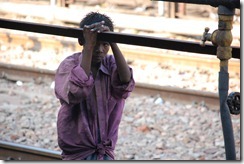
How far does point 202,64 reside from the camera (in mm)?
8547

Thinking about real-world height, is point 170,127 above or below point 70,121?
below

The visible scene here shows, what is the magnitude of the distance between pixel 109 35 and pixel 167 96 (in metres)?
5.00

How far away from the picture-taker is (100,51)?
3123 mm

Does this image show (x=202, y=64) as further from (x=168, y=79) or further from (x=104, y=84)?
(x=104, y=84)

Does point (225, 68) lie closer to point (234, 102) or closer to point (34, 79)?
point (234, 102)

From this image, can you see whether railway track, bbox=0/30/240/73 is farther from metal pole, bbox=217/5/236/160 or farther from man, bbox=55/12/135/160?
metal pole, bbox=217/5/236/160

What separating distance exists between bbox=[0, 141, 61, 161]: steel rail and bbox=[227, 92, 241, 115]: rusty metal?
132 inches

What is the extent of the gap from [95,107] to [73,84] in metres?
0.25

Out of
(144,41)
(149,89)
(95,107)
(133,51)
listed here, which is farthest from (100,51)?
(133,51)

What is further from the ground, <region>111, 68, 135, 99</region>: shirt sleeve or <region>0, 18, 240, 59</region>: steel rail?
<region>0, 18, 240, 59</region>: steel rail

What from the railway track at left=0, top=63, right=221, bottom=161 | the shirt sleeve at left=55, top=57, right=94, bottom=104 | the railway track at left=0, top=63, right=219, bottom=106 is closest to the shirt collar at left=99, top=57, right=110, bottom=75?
the shirt sleeve at left=55, top=57, right=94, bottom=104

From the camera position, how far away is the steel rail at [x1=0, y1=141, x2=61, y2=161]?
18.9 feet

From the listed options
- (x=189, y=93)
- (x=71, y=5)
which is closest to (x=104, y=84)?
(x=189, y=93)

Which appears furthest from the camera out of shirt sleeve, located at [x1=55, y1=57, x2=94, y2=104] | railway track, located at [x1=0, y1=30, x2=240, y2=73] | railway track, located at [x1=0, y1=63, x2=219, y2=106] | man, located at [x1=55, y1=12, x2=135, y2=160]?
railway track, located at [x1=0, y1=30, x2=240, y2=73]
